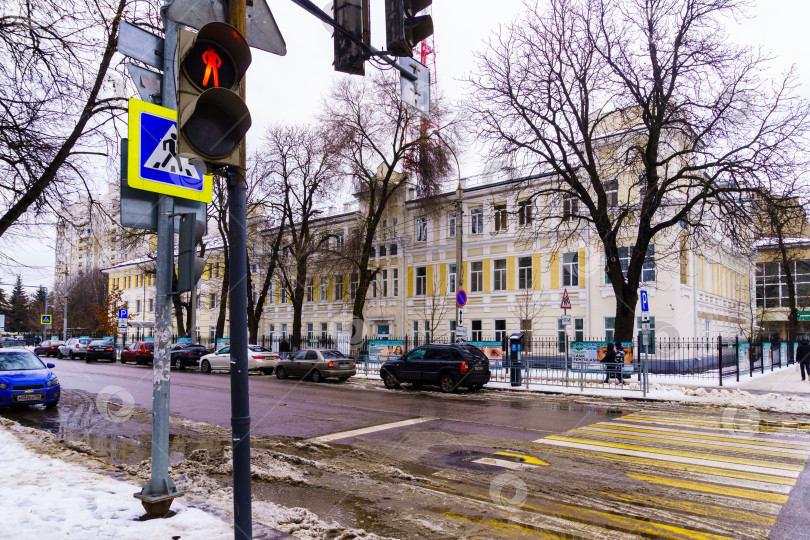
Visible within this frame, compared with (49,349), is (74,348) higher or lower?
higher

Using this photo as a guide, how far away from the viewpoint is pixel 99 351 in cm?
4300

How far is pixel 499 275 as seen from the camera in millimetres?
39719

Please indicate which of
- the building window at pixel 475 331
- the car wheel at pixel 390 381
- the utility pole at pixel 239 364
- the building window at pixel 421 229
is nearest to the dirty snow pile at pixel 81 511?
the utility pole at pixel 239 364

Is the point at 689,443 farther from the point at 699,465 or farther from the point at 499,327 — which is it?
the point at 499,327

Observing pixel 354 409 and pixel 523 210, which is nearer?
pixel 354 409

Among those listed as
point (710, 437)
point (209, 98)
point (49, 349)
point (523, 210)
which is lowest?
point (49, 349)

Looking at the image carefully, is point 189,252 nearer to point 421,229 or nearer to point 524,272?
point 524,272

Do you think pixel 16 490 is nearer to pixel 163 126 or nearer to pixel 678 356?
pixel 163 126

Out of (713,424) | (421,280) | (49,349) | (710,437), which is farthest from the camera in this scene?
(49,349)

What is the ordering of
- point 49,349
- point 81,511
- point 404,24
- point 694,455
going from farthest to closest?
point 49,349, point 694,455, point 81,511, point 404,24

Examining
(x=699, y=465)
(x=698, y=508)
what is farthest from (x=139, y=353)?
(x=698, y=508)

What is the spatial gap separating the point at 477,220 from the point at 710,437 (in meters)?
31.5

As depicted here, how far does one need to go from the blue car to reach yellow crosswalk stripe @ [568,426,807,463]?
13.4 m

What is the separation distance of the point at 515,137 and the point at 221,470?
1892 centimetres
